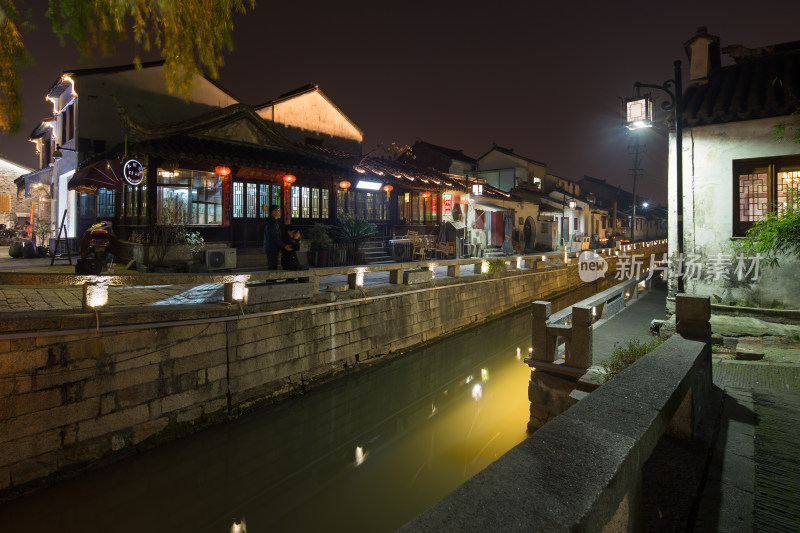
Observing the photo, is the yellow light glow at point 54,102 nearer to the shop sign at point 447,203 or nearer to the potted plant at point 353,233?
the potted plant at point 353,233

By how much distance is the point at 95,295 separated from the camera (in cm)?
646

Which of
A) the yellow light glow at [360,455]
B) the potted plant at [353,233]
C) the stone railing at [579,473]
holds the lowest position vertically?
the yellow light glow at [360,455]

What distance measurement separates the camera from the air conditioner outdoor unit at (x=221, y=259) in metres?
13.2

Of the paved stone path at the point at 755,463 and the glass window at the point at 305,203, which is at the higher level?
the glass window at the point at 305,203

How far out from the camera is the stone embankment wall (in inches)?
221

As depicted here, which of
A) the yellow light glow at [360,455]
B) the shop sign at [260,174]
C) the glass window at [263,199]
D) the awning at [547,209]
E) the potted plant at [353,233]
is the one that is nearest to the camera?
the yellow light glow at [360,455]

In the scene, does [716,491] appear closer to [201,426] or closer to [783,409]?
[783,409]

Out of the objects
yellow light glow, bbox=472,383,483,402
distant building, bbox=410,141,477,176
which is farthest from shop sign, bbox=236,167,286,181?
distant building, bbox=410,141,477,176

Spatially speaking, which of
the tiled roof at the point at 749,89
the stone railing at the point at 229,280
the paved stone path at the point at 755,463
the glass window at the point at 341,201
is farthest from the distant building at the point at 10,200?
the paved stone path at the point at 755,463

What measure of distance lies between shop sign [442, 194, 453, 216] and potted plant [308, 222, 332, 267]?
339 inches

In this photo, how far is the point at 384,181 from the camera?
19000mm

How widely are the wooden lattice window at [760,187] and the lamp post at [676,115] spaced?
4.22 feet

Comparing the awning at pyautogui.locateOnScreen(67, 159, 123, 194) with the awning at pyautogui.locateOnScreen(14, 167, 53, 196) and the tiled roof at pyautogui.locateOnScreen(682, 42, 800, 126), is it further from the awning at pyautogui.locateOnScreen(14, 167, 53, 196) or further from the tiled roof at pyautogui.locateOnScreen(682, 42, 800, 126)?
the tiled roof at pyautogui.locateOnScreen(682, 42, 800, 126)

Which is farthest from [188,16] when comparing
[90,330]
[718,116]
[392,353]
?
[718,116]
